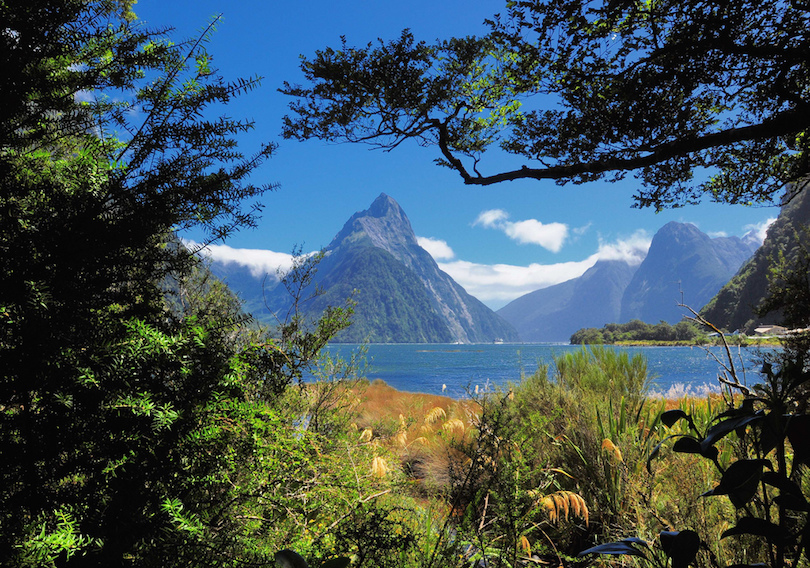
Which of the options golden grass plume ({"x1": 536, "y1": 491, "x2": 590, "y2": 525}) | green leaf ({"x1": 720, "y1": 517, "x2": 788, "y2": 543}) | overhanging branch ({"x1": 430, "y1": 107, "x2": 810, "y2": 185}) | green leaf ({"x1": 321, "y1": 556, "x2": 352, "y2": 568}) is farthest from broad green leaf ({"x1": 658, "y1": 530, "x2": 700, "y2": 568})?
overhanging branch ({"x1": 430, "y1": 107, "x2": 810, "y2": 185})

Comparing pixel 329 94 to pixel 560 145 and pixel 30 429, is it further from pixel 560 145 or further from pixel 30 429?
pixel 30 429

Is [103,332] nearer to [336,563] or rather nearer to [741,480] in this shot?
[336,563]

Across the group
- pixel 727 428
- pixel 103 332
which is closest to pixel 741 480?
pixel 727 428

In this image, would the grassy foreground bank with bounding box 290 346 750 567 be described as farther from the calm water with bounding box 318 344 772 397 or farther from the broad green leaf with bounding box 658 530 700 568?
the calm water with bounding box 318 344 772 397

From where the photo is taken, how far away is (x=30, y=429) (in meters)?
1.07

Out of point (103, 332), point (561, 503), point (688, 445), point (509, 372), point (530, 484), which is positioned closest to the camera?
point (688, 445)

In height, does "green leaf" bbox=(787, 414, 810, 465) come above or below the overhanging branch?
below

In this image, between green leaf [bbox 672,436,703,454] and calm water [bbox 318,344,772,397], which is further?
calm water [bbox 318,344,772,397]

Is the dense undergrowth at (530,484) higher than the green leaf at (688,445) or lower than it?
lower

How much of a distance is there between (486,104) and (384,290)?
187 metres

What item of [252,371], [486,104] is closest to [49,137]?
[252,371]

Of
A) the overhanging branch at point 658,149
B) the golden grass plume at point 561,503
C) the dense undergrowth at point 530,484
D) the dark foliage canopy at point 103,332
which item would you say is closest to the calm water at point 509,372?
the dense undergrowth at point 530,484

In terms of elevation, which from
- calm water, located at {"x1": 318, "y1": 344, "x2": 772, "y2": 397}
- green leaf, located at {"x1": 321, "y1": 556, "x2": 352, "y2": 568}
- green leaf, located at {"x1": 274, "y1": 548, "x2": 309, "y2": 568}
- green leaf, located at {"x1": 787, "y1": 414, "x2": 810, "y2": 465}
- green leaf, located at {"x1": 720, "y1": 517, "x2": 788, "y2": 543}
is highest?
green leaf, located at {"x1": 787, "y1": 414, "x2": 810, "y2": 465}

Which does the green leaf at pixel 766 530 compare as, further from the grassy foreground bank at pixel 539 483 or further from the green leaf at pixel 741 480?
the grassy foreground bank at pixel 539 483
